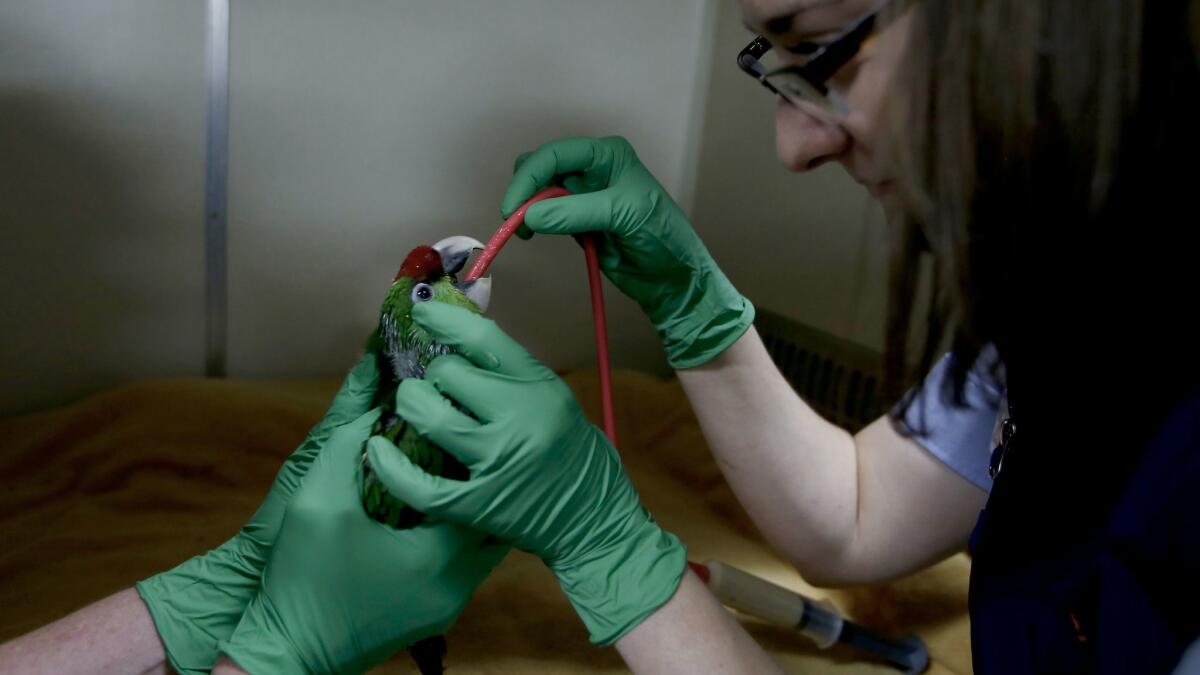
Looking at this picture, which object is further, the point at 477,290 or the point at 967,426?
the point at 967,426

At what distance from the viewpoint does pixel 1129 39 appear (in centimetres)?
55

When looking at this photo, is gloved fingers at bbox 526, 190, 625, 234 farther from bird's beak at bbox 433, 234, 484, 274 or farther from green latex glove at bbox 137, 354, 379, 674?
green latex glove at bbox 137, 354, 379, 674

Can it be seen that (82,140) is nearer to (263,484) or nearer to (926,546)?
(263,484)

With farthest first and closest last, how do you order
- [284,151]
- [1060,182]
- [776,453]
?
[284,151] < [776,453] < [1060,182]

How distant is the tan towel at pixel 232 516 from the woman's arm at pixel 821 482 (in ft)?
0.51

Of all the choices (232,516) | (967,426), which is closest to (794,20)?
(967,426)

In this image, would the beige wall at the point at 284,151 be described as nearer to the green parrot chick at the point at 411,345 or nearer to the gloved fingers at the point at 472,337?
the green parrot chick at the point at 411,345

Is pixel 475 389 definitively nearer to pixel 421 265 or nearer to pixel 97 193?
pixel 421 265

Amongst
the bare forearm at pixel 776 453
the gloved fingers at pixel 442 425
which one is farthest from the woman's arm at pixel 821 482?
the gloved fingers at pixel 442 425

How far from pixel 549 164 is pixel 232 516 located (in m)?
0.73

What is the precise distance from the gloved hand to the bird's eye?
14 centimetres

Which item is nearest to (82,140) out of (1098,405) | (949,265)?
(949,265)

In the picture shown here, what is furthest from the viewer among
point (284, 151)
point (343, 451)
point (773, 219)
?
point (773, 219)

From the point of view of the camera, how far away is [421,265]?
2.79ft
